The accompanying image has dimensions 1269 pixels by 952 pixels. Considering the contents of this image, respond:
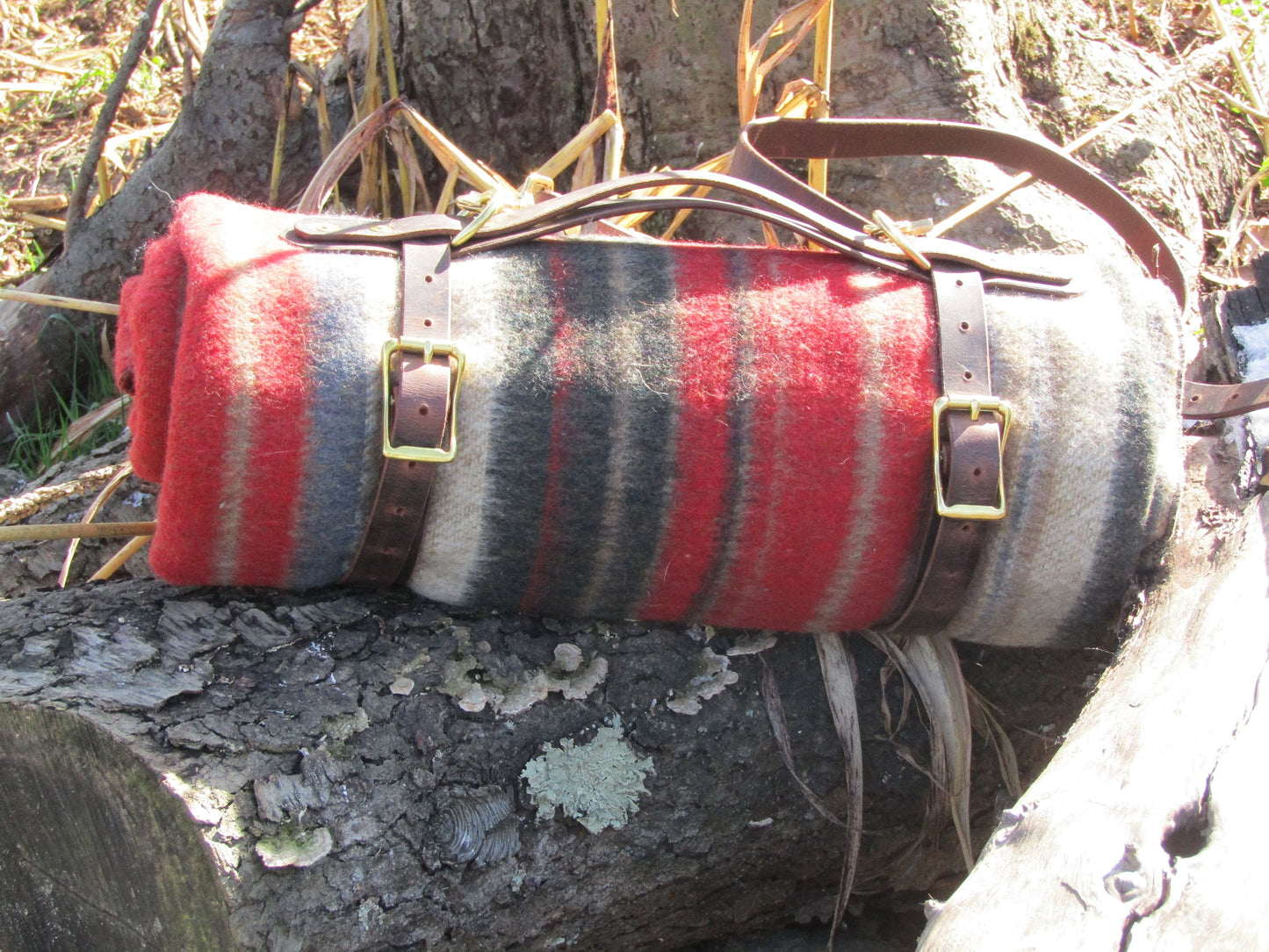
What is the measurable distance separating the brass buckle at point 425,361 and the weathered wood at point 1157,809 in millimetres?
572

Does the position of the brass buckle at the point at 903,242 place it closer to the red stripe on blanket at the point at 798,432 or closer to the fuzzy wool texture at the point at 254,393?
the red stripe on blanket at the point at 798,432

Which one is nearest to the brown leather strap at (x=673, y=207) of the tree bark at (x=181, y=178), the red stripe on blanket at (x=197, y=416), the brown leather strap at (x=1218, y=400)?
the red stripe on blanket at (x=197, y=416)

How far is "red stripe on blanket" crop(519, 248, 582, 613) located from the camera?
1049 millimetres

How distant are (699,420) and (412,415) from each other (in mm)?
269

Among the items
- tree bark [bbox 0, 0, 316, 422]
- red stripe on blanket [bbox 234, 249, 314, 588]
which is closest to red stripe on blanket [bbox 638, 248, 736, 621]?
red stripe on blanket [bbox 234, 249, 314, 588]

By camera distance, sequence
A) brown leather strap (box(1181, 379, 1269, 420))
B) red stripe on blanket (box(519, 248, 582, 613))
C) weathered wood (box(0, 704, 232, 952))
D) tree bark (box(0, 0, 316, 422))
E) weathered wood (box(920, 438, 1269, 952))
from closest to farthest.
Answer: weathered wood (box(920, 438, 1269, 952)), weathered wood (box(0, 704, 232, 952)), red stripe on blanket (box(519, 248, 582, 613)), brown leather strap (box(1181, 379, 1269, 420)), tree bark (box(0, 0, 316, 422))

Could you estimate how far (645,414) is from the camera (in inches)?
41.6

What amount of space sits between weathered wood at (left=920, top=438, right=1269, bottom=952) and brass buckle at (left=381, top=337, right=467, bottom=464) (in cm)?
57

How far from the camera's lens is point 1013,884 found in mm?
798

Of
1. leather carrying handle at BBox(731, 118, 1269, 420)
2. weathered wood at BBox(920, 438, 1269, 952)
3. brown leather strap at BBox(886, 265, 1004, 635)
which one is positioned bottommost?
weathered wood at BBox(920, 438, 1269, 952)

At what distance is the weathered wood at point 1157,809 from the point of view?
0.76 metres

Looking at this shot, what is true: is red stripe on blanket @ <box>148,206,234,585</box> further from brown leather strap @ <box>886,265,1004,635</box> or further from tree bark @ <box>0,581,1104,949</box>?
brown leather strap @ <box>886,265,1004,635</box>

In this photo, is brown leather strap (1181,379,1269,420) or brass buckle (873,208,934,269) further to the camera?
brown leather strap (1181,379,1269,420)

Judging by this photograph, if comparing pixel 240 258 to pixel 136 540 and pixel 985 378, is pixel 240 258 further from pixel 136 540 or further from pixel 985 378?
pixel 985 378
